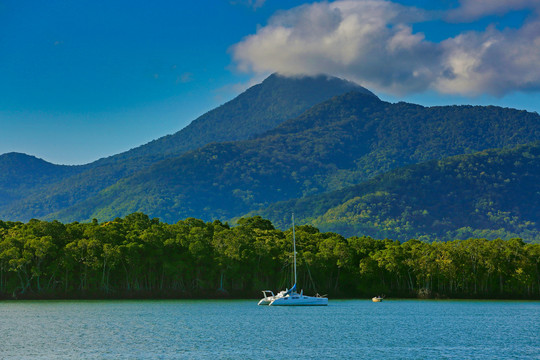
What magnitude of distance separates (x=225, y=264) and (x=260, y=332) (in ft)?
161

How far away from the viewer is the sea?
54094mm

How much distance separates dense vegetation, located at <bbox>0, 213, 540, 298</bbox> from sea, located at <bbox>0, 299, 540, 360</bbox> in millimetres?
9940

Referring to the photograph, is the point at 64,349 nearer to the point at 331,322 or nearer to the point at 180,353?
the point at 180,353

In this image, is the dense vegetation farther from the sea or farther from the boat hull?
the boat hull

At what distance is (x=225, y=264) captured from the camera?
117m

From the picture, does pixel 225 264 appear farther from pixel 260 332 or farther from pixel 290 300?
pixel 260 332

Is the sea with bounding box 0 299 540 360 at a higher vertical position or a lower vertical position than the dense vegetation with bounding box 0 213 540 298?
lower

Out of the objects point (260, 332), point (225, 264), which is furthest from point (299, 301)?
point (260, 332)

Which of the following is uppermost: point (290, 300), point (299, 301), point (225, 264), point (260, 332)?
point (225, 264)

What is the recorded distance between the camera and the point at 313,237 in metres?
136

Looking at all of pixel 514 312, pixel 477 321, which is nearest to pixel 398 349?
pixel 477 321

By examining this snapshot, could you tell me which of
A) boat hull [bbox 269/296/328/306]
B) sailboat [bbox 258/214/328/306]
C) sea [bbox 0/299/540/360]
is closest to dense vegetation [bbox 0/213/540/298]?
sea [bbox 0/299/540/360]

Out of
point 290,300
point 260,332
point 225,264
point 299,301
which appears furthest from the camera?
point 225,264

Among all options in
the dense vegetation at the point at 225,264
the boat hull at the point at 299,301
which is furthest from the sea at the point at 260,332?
the dense vegetation at the point at 225,264
